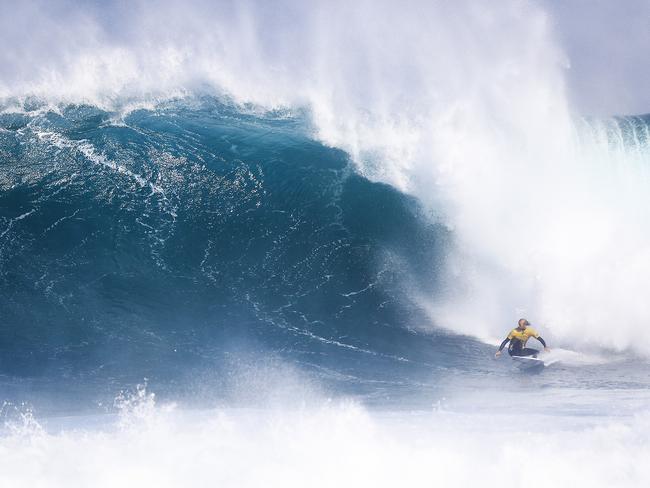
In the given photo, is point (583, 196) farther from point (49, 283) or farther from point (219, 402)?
point (49, 283)

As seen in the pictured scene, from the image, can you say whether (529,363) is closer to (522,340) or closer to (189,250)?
(522,340)

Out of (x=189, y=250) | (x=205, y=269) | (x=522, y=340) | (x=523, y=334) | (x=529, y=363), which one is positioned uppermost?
(x=189, y=250)

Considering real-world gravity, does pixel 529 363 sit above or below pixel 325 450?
above

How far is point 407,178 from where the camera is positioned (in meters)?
19.9

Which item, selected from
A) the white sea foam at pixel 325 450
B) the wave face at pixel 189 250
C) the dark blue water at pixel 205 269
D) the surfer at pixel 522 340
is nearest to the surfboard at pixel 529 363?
the surfer at pixel 522 340

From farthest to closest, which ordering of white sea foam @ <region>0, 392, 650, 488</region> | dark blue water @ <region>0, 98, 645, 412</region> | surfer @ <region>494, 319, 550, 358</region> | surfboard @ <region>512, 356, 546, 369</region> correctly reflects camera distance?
surfer @ <region>494, 319, 550, 358</region>
surfboard @ <region>512, 356, 546, 369</region>
dark blue water @ <region>0, 98, 645, 412</region>
white sea foam @ <region>0, 392, 650, 488</region>

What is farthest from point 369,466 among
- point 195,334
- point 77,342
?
point 77,342

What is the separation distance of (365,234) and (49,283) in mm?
9037

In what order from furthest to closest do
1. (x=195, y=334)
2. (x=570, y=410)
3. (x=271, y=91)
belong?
(x=271, y=91), (x=195, y=334), (x=570, y=410)

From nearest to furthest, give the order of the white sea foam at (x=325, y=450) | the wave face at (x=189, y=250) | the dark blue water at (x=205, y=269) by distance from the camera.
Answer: the white sea foam at (x=325, y=450), the dark blue water at (x=205, y=269), the wave face at (x=189, y=250)

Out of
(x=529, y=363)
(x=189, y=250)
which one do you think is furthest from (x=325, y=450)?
(x=189, y=250)

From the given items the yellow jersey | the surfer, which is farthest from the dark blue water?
the yellow jersey

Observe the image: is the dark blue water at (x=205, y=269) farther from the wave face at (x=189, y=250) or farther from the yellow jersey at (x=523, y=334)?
the yellow jersey at (x=523, y=334)

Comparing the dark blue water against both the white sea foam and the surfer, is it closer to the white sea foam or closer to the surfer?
the surfer
